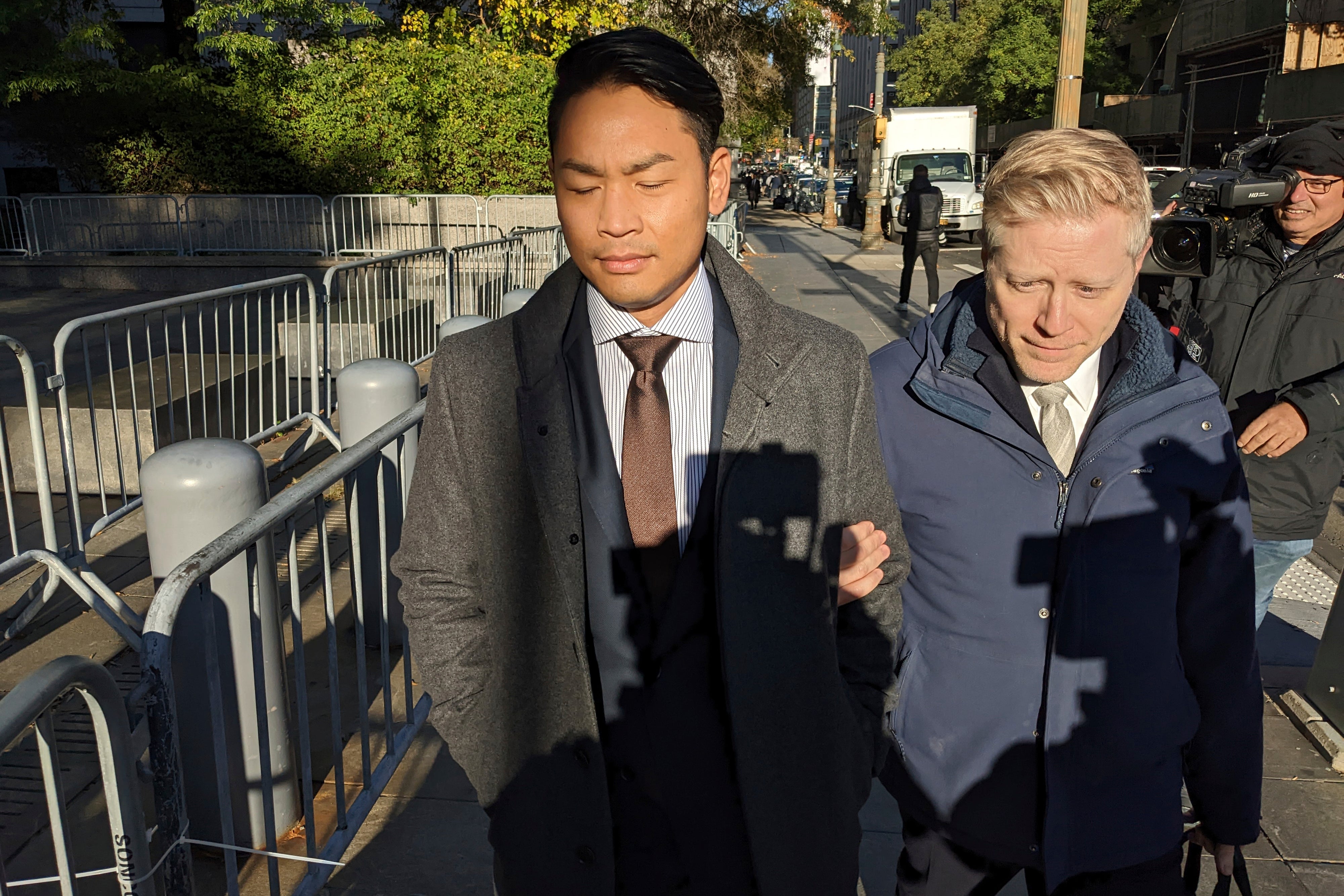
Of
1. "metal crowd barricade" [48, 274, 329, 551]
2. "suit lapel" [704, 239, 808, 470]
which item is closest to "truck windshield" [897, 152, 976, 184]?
"metal crowd barricade" [48, 274, 329, 551]

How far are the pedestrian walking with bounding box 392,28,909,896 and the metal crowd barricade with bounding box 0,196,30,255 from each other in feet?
60.9

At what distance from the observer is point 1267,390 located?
328 centimetres

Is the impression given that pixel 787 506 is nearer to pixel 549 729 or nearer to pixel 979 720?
pixel 549 729

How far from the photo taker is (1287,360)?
3.24 m

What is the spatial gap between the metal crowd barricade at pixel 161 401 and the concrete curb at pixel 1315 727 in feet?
17.5

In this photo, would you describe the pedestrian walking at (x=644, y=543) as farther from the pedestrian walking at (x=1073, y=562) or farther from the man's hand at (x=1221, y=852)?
the man's hand at (x=1221, y=852)

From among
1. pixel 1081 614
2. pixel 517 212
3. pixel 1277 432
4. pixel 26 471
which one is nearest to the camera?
pixel 1081 614

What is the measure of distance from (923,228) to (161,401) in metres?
10.1

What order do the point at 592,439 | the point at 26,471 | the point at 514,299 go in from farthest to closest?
1. the point at 514,299
2. the point at 26,471
3. the point at 592,439

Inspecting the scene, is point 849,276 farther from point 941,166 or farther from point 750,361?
point 750,361

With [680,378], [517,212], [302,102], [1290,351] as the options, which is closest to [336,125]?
[302,102]

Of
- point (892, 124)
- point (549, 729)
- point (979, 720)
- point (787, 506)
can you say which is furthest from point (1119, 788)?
point (892, 124)

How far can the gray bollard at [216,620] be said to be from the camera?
2.59 meters

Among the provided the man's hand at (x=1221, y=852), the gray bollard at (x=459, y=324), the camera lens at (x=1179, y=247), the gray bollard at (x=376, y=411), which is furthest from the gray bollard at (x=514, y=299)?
the man's hand at (x=1221, y=852)
